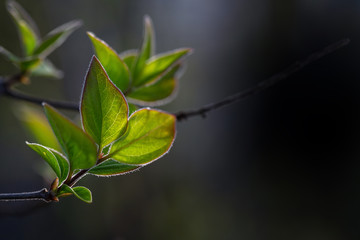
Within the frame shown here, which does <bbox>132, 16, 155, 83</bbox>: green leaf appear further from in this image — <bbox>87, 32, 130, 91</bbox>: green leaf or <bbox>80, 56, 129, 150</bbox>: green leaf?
<bbox>80, 56, 129, 150</bbox>: green leaf

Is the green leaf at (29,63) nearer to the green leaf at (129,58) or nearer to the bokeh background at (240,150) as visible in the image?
the green leaf at (129,58)

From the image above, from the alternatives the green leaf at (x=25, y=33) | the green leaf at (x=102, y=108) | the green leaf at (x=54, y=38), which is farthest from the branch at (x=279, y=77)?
the green leaf at (x=25, y=33)

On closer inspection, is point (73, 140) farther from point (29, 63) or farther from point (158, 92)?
point (29, 63)

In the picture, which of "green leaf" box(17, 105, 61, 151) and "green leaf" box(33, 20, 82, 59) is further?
"green leaf" box(17, 105, 61, 151)

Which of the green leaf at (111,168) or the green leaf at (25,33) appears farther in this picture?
the green leaf at (25,33)

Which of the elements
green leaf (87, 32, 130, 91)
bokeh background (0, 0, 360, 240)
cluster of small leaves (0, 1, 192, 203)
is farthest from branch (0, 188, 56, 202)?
bokeh background (0, 0, 360, 240)

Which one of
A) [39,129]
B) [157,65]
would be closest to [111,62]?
[157,65]
